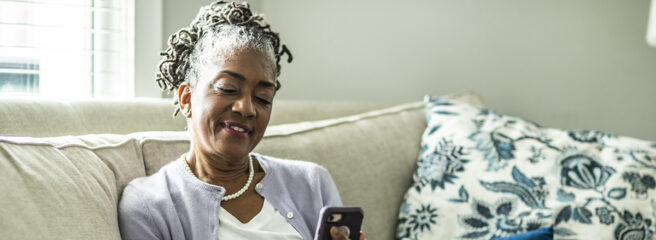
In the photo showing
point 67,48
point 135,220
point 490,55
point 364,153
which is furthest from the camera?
point 490,55

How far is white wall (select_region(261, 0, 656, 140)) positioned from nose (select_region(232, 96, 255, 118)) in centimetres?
118

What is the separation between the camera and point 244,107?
1.23 metres

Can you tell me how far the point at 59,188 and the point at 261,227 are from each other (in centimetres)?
40

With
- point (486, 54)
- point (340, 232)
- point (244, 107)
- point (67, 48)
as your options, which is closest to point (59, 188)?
point (244, 107)

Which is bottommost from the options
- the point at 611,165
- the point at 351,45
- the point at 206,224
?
the point at 206,224

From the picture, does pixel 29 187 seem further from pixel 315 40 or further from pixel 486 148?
pixel 315 40

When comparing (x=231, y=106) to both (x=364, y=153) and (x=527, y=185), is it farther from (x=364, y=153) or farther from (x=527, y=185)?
(x=527, y=185)

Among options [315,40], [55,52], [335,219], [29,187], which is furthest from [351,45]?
[29,187]

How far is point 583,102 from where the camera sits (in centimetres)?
212

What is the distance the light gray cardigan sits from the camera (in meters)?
1.16

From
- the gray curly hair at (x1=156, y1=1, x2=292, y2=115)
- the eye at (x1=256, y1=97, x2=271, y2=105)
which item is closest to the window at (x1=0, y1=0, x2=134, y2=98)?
the gray curly hair at (x1=156, y1=1, x2=292, y2=115)

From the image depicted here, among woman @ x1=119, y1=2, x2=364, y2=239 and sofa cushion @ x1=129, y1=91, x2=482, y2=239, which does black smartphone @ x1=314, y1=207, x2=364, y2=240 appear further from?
sofa cushion @ x1=129, y1=91, x2=482, y2=239

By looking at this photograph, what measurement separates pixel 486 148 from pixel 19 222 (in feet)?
3.77

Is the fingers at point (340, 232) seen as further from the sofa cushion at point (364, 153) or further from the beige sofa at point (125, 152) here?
the sofa cushion at point (364, 153)
